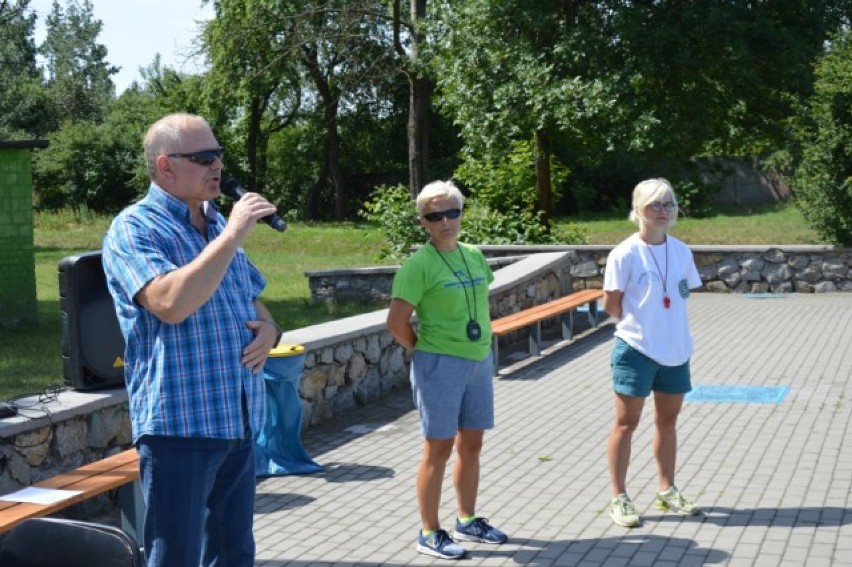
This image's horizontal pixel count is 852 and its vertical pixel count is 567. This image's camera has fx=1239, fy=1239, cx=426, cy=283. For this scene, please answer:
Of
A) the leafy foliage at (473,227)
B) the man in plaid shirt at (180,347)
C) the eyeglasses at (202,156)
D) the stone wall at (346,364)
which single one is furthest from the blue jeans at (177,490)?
the leafy foliage at (473,227)

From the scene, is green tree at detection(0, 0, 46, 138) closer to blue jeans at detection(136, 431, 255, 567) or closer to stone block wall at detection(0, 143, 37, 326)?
stone block wall at detection(0, 143, 37, 326)

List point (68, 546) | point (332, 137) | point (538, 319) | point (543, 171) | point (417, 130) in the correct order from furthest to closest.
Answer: point (332, 137) < point (417, 130) < point (543, 171) < point (538, 319) < point (68, 546)

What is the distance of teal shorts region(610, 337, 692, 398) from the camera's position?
20.0 ft

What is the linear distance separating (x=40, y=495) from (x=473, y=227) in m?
16.5

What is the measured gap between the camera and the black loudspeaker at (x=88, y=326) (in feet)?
19.7

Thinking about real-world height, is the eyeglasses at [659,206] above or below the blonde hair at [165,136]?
below

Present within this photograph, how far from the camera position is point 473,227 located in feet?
70.5

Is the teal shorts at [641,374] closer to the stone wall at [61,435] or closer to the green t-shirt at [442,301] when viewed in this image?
the green t-shirt at [442,301]

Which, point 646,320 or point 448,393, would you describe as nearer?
point 448,393

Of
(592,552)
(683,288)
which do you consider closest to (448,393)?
(592,552)

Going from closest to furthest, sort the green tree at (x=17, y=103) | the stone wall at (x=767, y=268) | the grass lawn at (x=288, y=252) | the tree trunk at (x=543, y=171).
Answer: the grass lawn at (x=288, y=252) → the stone wall at (x=767, y=268) → the tree trunk at (x=543, y=171) → the green tree at (x=17, y=103)

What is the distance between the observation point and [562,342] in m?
13.4

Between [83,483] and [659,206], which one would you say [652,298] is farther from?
[83,483]

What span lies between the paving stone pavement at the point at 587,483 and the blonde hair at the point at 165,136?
8.81 feet
